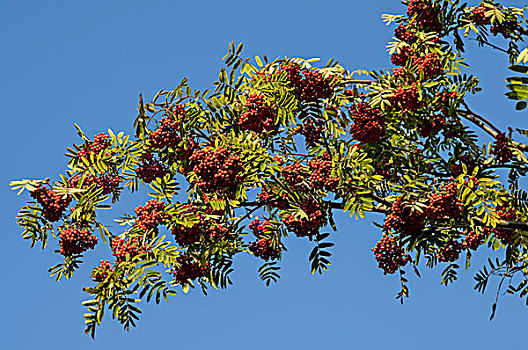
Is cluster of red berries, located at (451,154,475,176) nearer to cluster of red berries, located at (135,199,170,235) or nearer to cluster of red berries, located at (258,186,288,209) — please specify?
cluster of red berries, located at (258,186,288,209)

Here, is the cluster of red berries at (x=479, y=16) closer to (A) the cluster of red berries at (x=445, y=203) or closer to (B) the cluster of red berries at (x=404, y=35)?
(B) the cluster of red berries at (x=404, y=35)

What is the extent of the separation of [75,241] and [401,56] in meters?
4.15

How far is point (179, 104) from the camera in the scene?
26.4ft

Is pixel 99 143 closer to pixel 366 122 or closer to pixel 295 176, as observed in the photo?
pixel 295 176

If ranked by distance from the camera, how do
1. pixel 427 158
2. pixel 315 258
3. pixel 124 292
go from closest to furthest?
pixel 124 292, pixel 315 258, pixel 427 158

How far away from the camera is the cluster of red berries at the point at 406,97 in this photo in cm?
819

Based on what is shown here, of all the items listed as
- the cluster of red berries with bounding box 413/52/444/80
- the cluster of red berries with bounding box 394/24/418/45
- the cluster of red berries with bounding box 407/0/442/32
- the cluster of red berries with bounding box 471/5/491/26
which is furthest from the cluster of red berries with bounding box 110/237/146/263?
the cluster of red berries with bounding box 471/5/491/26

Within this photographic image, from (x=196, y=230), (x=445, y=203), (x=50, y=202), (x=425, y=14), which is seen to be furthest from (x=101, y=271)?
(x=425, y=14)

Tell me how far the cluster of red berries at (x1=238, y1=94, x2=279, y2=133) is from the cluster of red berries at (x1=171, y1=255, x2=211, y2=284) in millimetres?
1422

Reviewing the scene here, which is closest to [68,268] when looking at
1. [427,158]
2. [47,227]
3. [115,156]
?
[47,227]

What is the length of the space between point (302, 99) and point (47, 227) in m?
2.87

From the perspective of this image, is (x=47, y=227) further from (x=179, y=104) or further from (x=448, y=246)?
(x=448, y=246)

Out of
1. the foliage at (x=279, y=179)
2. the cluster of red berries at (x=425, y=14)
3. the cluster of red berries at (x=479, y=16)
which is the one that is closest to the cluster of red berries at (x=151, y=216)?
the foliage at (x=279, y=179)

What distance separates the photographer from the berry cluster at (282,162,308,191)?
790 centimetres
